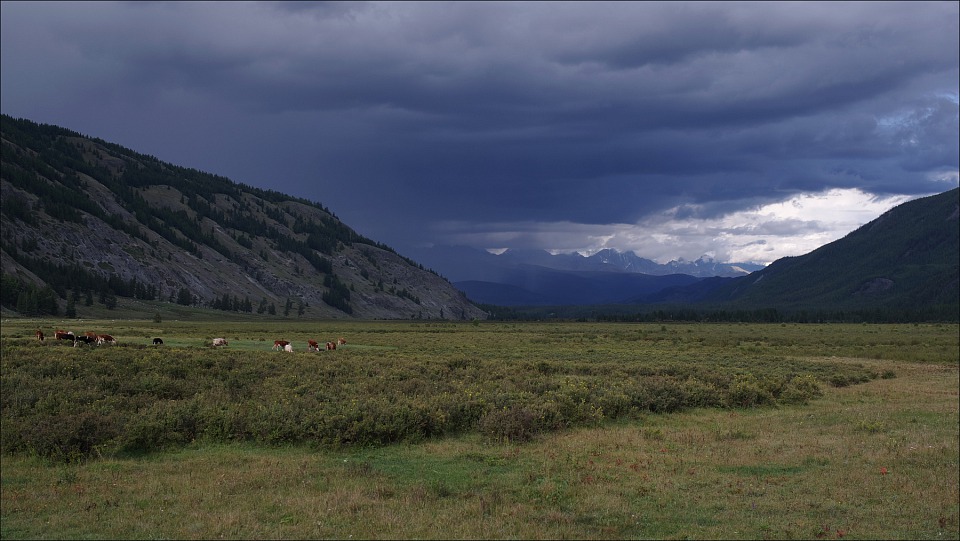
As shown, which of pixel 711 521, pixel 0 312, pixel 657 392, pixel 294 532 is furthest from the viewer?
pixel 0 312

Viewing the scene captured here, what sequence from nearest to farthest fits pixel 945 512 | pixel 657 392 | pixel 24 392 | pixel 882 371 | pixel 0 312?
pixel 945 512 < pixel 24 392 < pixel 657 392 < pixel 882 371 < pixel 0 312

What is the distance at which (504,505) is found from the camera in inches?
532

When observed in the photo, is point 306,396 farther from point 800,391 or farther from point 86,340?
point 800,391

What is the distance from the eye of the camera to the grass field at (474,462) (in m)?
12.8

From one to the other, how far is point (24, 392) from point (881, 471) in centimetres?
2945

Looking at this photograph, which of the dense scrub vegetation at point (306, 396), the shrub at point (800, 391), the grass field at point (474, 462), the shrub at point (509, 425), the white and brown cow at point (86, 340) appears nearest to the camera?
the grass field at point (474, 462)

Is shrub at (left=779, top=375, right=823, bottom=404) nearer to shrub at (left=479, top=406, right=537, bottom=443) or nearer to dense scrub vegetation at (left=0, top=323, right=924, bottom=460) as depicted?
dense scrub vegetation at (left=0, top=323, right=924, bottom=460)

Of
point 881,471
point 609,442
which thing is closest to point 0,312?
point 609,442

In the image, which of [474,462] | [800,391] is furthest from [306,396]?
[800,391]

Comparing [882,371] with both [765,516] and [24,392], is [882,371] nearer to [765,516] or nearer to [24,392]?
[765,516]

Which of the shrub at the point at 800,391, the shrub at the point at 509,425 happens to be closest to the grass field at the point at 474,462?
the shrub at the point at 509,425

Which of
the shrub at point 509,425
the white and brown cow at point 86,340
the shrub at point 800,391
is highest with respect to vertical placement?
the white and brown cow at point 86,340

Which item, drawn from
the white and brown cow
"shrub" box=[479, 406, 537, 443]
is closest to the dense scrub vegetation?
"shrub" box=[479, 406, 537, 443]

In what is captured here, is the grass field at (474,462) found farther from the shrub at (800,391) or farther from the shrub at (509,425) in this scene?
the shrub at (800,391)
